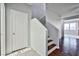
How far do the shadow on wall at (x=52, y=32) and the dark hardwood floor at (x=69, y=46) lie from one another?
0.39ft

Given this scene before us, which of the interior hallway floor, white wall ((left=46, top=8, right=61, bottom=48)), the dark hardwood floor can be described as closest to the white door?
the interior hallway floor

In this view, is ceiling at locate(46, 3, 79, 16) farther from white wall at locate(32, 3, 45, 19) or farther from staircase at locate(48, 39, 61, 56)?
staircase at locate(48, 39, 61, 56)

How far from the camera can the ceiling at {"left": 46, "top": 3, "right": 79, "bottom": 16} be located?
178cm

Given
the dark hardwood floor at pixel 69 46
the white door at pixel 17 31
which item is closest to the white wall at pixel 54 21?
the dark hardwood floor at pixel 69 46

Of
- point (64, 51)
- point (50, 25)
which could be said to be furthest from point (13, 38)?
point (64, 51)

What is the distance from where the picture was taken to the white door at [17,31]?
1736mm

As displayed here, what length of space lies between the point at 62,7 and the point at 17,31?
0.92m

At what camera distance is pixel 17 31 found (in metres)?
1.78

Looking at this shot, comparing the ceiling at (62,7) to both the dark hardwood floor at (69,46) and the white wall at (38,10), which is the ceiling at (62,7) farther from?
the dark hardwood floor at (69,46)

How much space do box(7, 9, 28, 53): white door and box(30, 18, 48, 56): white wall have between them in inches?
5.0

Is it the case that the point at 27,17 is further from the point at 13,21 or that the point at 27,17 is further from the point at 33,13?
the point at 13,21

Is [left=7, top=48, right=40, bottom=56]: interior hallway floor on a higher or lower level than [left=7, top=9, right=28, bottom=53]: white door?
lower

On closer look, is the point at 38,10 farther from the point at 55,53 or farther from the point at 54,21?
the point at 55,53

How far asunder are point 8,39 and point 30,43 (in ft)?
1.30
